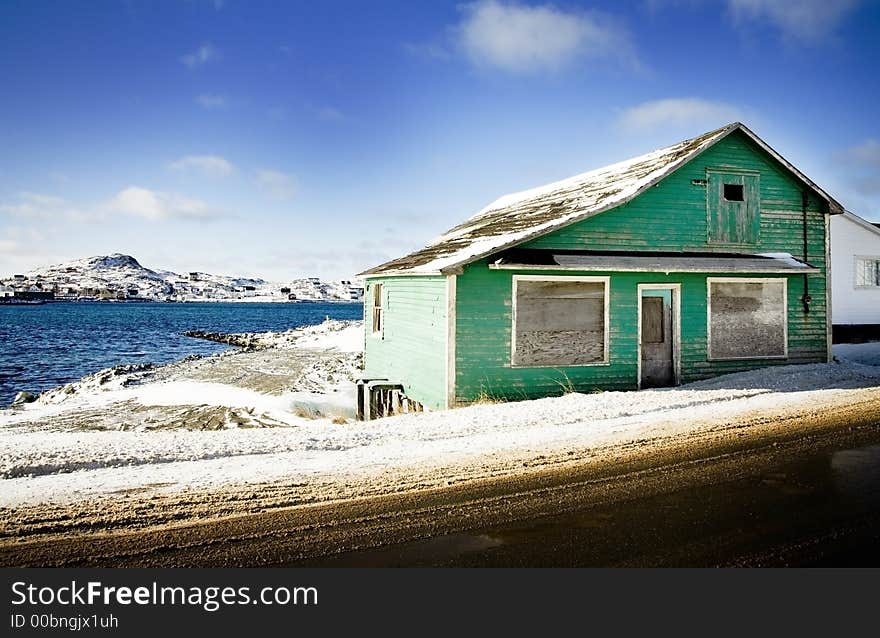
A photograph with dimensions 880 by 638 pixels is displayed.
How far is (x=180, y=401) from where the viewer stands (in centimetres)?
1892

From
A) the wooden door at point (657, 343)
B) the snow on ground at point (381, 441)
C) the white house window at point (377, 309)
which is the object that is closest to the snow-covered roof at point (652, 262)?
the wooden door at point (657, 343)

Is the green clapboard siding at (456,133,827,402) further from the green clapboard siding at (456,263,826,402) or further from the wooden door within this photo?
the wooden door

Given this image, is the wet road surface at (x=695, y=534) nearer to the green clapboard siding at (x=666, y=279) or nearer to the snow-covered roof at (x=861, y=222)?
the green clapboard siding at (x=666, y=279)

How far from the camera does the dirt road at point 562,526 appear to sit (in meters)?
5.06

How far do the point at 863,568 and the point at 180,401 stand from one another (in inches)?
688

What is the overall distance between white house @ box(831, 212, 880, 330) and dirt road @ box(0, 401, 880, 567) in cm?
2316

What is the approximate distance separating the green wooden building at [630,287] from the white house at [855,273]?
12548 millimetres

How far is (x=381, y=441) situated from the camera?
9.60 metres

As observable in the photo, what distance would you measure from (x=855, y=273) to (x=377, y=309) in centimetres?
2114

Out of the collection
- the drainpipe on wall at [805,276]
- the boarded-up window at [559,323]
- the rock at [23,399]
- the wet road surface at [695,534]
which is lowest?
the rock at [23,399]

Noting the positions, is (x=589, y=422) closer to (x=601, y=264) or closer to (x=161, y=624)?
(x=601, y=264)

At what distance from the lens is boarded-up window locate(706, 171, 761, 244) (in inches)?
624

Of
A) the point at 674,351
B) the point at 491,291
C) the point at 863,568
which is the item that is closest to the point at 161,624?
the point at 863,568

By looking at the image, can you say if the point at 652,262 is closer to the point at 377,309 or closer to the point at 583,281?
the point at 583,281
